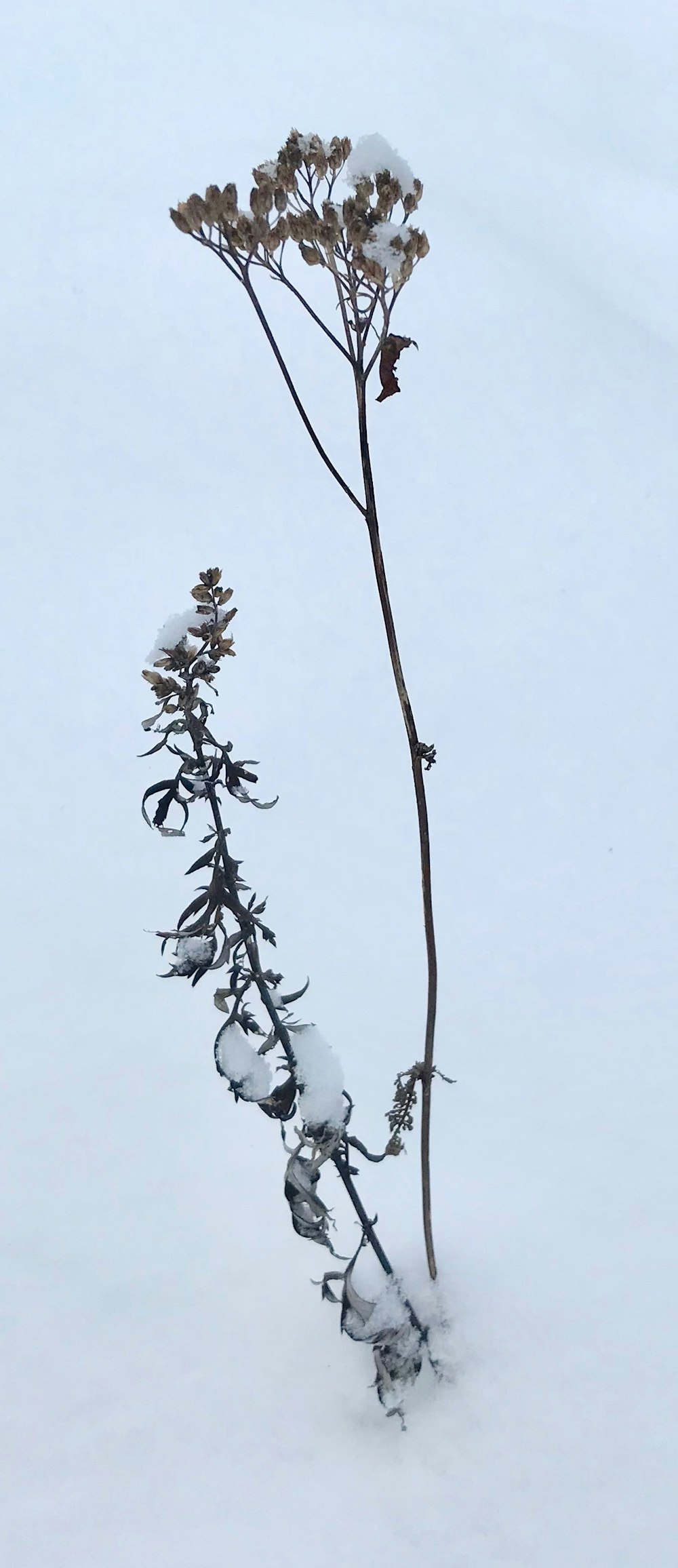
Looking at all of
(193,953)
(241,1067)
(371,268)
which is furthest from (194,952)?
(371,268)

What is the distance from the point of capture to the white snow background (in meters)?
1.37

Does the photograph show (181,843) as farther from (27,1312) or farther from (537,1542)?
(537,1542)

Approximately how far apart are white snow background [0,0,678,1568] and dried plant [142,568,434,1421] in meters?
0.25

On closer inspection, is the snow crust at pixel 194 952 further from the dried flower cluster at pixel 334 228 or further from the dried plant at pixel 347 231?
the dried flower cluster at pixel 334 228

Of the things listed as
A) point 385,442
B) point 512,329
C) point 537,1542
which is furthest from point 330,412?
point 537,1542

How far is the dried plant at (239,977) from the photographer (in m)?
1.05

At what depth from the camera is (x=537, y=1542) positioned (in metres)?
1.24

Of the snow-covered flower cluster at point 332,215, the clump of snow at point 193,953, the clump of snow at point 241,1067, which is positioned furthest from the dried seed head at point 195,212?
the clump of snow at point 241,1067

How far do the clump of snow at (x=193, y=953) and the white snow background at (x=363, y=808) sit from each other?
0.62 meters

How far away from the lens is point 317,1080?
118cm

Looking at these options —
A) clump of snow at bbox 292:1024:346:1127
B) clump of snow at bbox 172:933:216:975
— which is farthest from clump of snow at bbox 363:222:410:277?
clump of snow at bbox 292:1024:346:1127

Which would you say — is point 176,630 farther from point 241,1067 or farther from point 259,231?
point 241,1067

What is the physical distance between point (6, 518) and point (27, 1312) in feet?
6.12

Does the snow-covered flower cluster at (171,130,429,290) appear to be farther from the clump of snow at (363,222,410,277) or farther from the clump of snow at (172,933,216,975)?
the clump of snow at (172,933,216,975)
